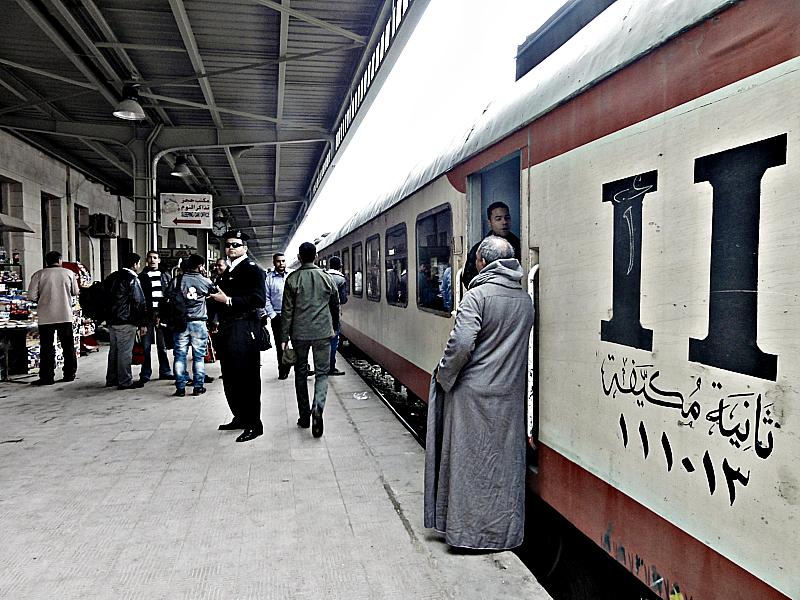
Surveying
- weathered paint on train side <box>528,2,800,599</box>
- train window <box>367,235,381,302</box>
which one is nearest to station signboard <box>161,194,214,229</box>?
train window <box>367,235,381,302</box>

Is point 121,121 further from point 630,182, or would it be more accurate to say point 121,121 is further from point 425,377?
point 630,182

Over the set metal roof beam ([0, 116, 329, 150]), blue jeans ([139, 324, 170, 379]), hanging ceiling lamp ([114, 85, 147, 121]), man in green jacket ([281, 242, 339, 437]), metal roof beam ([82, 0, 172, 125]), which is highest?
metal roof beam ([82, 0, 172, 125])

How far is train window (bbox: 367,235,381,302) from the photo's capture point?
7.29m

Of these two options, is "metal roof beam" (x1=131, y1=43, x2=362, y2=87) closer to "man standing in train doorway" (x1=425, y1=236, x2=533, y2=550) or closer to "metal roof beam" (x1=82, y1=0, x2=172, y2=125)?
"metal roof beam" (x1=82, y1=0, x2=172, y2=125)

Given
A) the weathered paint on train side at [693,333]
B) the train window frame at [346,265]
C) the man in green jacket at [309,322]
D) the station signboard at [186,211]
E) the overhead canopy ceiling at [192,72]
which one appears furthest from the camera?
the station signboard at [186,211]

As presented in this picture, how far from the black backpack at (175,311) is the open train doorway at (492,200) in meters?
4.25

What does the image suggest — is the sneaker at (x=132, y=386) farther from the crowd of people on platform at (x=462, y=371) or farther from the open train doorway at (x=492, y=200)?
the open train doorway at (x=492, y=200)

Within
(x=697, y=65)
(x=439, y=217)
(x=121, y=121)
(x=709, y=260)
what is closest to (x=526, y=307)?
(x=709, y=260)

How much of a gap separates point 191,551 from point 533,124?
9.17 ft

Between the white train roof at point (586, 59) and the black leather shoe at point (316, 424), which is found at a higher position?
the white train roof at point (586, 59)

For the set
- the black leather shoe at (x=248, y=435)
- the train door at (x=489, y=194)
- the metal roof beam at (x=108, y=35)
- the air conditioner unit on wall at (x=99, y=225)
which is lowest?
the black leather shoe at (x=248, y=435)

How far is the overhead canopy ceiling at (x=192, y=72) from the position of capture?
7.03 metres

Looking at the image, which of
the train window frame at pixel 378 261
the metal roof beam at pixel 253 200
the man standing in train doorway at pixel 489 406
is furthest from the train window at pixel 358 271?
the metal roof beam at pixel 253 200

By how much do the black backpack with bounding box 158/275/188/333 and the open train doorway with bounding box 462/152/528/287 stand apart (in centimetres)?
425
